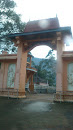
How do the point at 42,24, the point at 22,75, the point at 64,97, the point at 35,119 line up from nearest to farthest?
the point at 35,119
the point at 64,97
the point at 22,75
the point at 42,24

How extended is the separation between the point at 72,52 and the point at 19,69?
487cm

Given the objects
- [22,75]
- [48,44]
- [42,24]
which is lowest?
[22,75]

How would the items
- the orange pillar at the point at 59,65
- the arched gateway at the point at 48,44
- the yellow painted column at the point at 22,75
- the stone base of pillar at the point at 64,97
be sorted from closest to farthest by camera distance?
the stone base of pillar at the point at 64,97 → the orange pillar at the point at 59,65 → the arched gateway at the point at 48,44 → the yellow painted column at the point at 22,75

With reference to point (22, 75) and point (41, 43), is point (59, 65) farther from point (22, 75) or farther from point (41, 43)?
point (22, 75)

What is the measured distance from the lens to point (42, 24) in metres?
12.8

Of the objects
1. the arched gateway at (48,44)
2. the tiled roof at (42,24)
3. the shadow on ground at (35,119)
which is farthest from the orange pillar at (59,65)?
the shadow on ground at (35,119)

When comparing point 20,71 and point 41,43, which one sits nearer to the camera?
point 20,71

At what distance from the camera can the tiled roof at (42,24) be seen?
12.1 m

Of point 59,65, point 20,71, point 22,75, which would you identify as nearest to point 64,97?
point 59,65

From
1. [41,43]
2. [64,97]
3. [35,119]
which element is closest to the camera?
[35,119]

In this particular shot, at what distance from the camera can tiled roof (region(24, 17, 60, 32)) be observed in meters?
12.1

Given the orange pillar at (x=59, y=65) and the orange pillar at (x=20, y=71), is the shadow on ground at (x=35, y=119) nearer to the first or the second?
the orange pillar at (x=59, y=65)

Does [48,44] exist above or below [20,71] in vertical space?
above

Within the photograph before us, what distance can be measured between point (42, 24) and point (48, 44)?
232 cm
